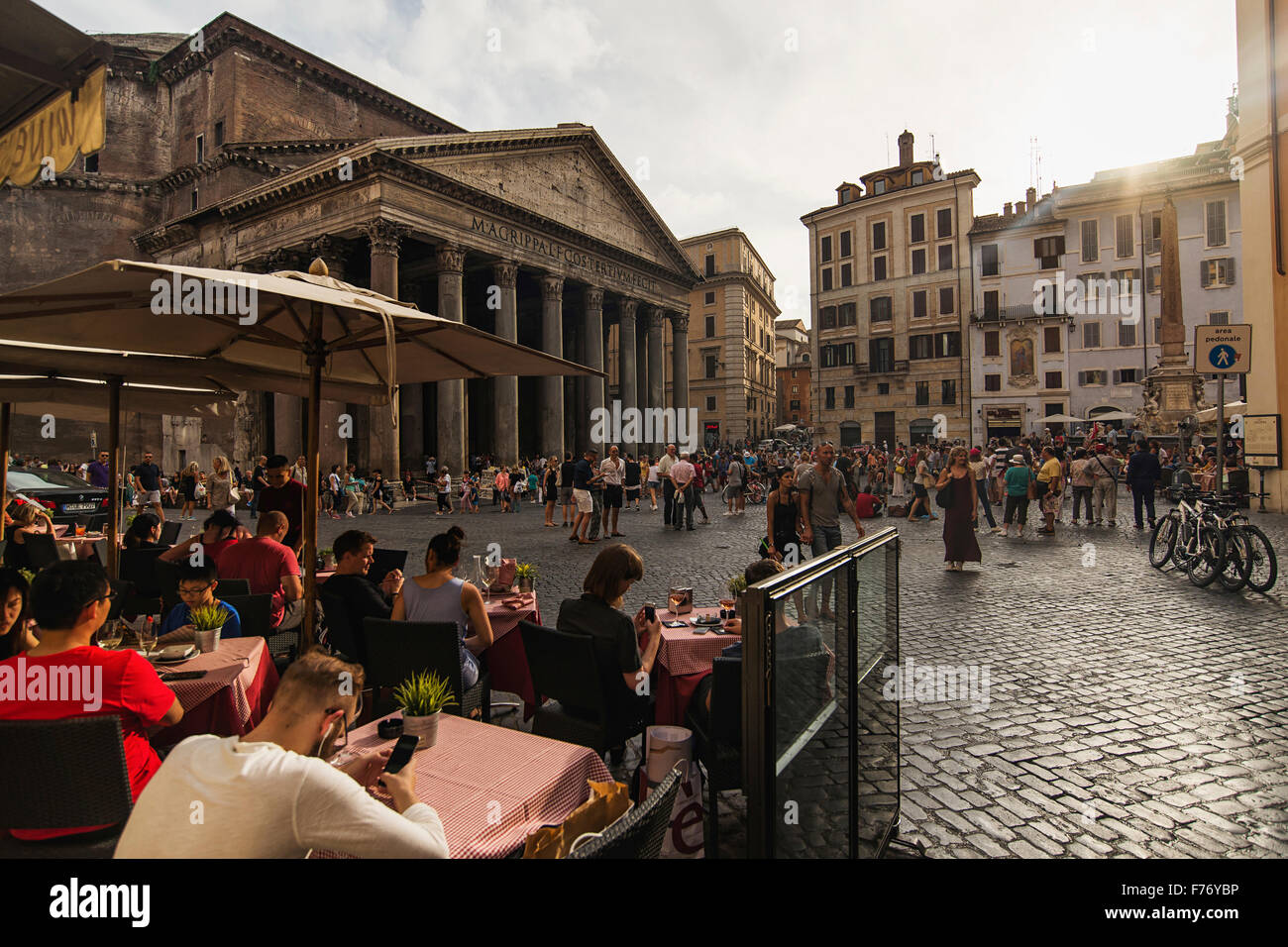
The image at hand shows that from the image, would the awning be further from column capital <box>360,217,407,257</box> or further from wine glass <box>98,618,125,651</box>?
column capital <box>360,217,407,257</box>

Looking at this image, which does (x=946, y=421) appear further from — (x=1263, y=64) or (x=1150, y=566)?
(x=1150, y=566)

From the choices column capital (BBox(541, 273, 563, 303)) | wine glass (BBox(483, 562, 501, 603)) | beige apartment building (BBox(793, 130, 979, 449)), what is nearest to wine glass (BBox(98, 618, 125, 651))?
wine glass (BBox(483, 562, 501, 603))

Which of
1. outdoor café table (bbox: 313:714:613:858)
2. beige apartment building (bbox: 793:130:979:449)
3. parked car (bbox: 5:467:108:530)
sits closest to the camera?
outdoor café table (bbox: 313:714:613:858)

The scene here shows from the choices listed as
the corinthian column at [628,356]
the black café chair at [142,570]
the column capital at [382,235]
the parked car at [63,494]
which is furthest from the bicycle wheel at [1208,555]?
the corinthian column at [628,356]

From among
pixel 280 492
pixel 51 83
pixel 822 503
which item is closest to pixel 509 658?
pixel 280 492

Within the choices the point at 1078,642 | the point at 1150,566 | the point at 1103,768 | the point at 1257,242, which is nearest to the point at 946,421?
the point at 1257,242

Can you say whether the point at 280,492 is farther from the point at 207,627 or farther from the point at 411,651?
the point at 411,651

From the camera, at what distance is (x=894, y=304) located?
42406 mm

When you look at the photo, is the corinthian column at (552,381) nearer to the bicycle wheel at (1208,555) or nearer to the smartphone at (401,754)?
the bicycle wheel at (1208,555)

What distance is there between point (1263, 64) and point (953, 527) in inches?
483

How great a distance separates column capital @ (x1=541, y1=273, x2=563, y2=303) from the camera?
87.9ft

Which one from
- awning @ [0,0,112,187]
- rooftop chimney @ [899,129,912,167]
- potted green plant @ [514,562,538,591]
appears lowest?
potted green plant @ [514,562,538,591]

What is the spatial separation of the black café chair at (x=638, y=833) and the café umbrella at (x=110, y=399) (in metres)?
5.92

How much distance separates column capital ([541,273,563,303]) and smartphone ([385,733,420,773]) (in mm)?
26128
